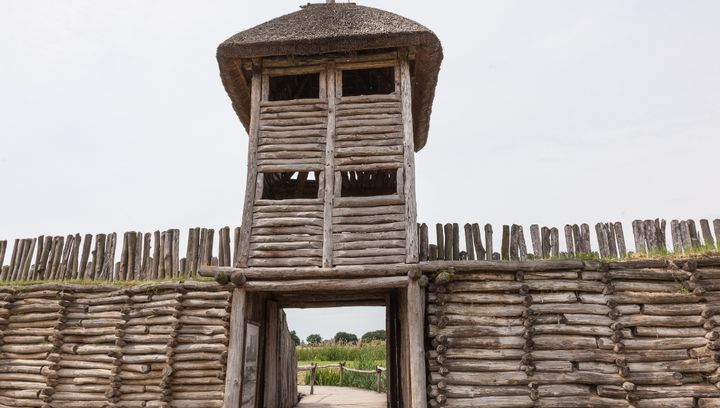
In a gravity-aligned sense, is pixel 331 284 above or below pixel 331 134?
below

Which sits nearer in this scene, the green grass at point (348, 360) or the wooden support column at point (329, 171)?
the wooden support column at point (329, 171)

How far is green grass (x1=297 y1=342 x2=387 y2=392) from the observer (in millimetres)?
20703

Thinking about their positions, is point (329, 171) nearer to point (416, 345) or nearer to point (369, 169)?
point (369, 169)

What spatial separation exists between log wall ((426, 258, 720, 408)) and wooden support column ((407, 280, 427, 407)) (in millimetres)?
317

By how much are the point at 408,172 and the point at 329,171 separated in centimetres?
145

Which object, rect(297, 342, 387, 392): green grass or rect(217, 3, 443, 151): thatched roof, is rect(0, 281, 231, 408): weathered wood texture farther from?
rect(297, 342, 387, 392): green grass

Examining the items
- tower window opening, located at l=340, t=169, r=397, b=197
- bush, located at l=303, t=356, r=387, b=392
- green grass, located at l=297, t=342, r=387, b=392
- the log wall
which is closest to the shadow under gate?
the log wall

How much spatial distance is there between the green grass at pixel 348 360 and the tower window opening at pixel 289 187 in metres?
8.86


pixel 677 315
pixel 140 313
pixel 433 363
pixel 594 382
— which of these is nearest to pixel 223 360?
pixel 140 313

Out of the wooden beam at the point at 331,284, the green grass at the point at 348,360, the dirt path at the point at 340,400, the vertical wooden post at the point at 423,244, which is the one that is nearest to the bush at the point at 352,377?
the green grass at the point at 348,360

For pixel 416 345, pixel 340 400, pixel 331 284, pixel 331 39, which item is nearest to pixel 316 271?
pixel 331 284

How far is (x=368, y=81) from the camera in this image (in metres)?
12.5

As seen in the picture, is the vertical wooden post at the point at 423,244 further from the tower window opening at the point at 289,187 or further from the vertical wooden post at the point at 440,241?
the tower window opening at the point at 289,187

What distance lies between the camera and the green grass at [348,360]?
2070 centimetres
